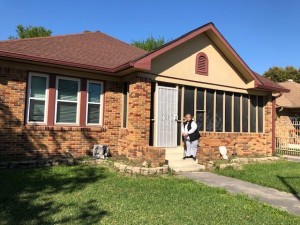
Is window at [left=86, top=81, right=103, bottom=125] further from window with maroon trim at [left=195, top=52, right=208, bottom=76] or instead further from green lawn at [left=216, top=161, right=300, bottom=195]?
green lawn at [left=216, top=161, right=300, bottom=195]

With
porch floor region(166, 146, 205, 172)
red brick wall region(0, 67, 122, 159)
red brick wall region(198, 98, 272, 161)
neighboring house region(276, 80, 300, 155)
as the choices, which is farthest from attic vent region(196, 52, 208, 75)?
neighboring house region(276, 80, 300, 155)

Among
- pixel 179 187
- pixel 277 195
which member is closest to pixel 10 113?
pixel 179 187

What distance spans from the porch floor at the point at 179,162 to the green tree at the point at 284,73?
44640mm

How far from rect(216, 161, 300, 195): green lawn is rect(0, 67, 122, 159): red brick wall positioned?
482 centimetres

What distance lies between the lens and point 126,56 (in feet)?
42.6

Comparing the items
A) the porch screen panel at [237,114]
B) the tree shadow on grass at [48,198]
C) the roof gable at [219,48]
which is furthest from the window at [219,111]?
the tree shadow on grass at [48,198]

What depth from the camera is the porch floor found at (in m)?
10.2

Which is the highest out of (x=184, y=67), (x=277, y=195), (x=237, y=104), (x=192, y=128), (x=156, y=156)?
(x=184, y=67)

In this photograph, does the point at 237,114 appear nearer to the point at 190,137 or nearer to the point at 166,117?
the point at 190,137

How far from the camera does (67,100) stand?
10805 millimetres

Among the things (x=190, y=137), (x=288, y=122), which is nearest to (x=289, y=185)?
(x=190, y=137)

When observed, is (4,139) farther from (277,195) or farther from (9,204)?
(277,195)

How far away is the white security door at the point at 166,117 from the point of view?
37.4ft

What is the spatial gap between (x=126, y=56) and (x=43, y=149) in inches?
205
